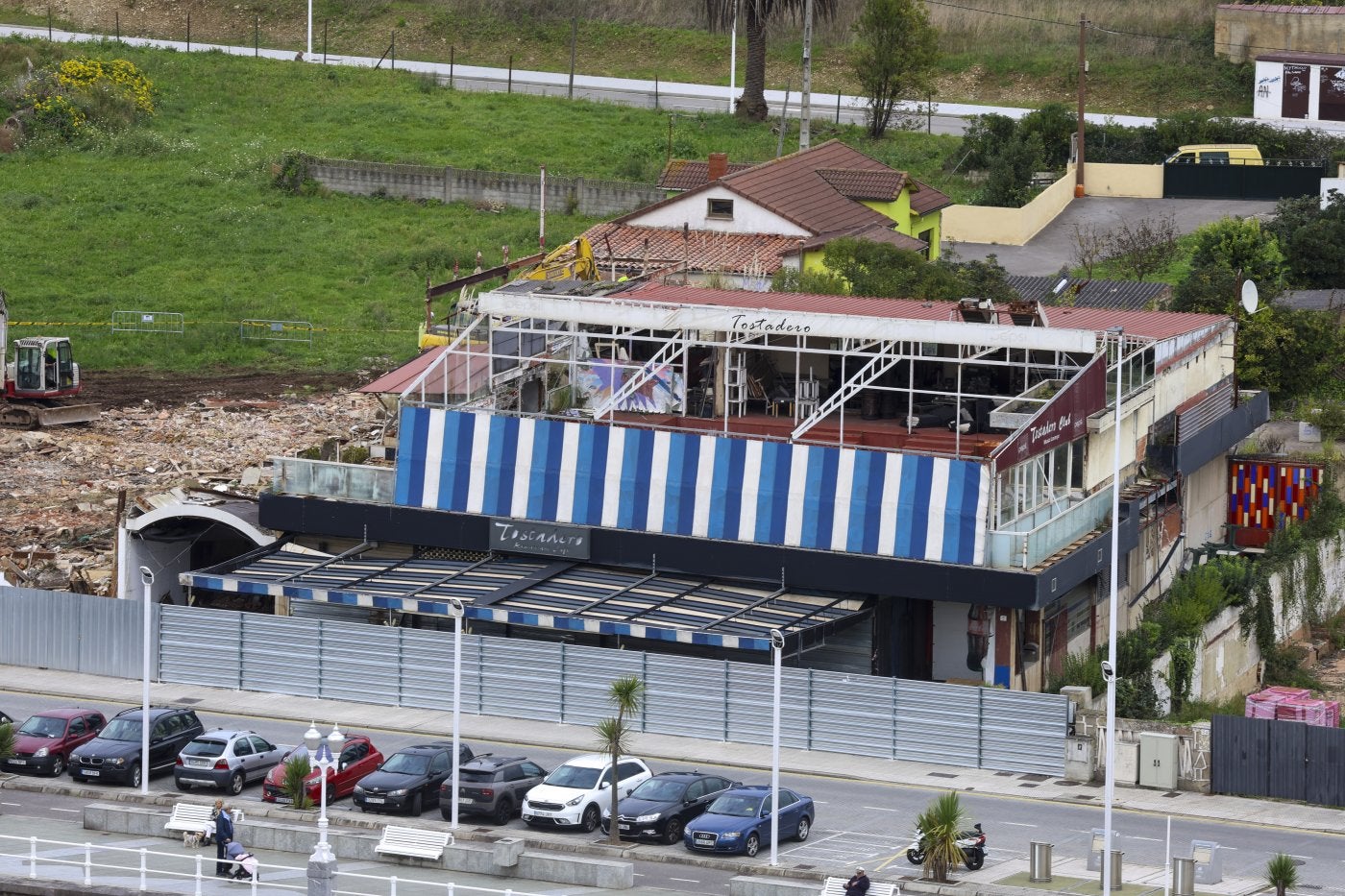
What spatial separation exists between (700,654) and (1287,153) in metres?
62.1

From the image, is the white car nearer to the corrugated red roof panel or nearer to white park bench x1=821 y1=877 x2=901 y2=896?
white park bench x1=821 y1=877 x2=901 y2=896

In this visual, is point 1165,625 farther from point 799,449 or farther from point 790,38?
point 790,38

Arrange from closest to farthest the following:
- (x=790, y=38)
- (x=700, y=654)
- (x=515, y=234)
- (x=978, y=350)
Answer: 1. (x=700, y=654)
2. (x=978, y=350)
3. (x=515, y=234)
4. (x=790, y=38)

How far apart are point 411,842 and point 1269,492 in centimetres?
3718

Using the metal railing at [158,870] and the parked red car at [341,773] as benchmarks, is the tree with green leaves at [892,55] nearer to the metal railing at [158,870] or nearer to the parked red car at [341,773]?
the parked red car at [341,773]

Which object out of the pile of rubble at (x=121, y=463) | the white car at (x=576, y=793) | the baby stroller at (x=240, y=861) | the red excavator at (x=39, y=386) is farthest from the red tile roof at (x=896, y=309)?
the baby stroller at (x=240, y=861)

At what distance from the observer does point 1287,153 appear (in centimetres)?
10981

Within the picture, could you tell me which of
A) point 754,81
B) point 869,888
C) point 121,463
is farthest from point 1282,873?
point 754,81

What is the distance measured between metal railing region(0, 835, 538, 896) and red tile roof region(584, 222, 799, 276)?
3969 cm

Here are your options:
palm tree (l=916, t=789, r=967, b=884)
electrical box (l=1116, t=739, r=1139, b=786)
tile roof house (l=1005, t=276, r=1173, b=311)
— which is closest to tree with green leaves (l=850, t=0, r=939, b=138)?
tile roof house (l=1005, t=276, r=1173, b=311)

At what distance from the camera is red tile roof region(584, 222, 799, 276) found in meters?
81.0

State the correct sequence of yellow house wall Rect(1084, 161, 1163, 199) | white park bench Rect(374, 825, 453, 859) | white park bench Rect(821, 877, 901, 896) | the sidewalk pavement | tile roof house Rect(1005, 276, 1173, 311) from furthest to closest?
yellow house wall Rect(1084, 161, 1163, 199) < tile roof house Rect(1005, 276, 1173, 311) < the sidewalk pavement < white park bench Rect(374, 825, 453, 859) < white park bench Rect(821, 877, 901, 896)

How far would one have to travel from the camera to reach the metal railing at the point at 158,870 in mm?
41219

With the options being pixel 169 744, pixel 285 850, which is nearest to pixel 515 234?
pixel 169 744
